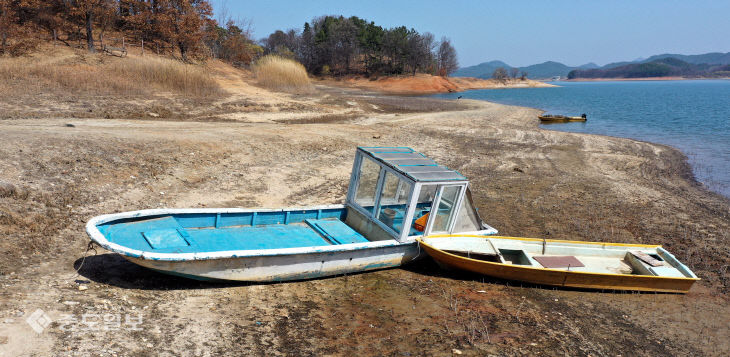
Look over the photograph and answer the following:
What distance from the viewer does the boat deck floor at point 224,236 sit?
23.2 feet

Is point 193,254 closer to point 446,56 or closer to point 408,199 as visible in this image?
point 408,199

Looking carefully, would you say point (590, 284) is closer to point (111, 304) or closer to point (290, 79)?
point (111, 304)

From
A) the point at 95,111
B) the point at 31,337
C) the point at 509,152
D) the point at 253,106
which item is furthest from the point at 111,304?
the point at 253,106

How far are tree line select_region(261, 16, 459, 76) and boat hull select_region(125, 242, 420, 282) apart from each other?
250 ft

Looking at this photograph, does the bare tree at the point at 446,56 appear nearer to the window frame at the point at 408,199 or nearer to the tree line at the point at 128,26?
the tree line at the point at 128,26

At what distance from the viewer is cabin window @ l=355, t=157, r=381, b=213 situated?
8906mm

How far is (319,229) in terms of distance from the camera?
29.2ft

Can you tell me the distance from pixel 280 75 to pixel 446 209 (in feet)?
92.9

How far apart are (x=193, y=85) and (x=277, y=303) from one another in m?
21.5

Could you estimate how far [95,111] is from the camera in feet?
62.2

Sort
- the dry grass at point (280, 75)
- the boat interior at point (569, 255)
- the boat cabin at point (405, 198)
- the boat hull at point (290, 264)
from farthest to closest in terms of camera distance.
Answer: the dry grass at point (280, 75) → the boat interior at point (569, 255) → the boat cabin at point (405, 198) → the boat hull at point (290, 264)

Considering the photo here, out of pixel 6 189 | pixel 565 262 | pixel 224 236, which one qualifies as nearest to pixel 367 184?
pixel 224 236

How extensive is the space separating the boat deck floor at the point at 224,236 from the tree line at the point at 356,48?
75538mm

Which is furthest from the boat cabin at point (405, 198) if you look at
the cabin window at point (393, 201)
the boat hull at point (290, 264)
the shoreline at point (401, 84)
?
the shoreline at point (401, 84)
